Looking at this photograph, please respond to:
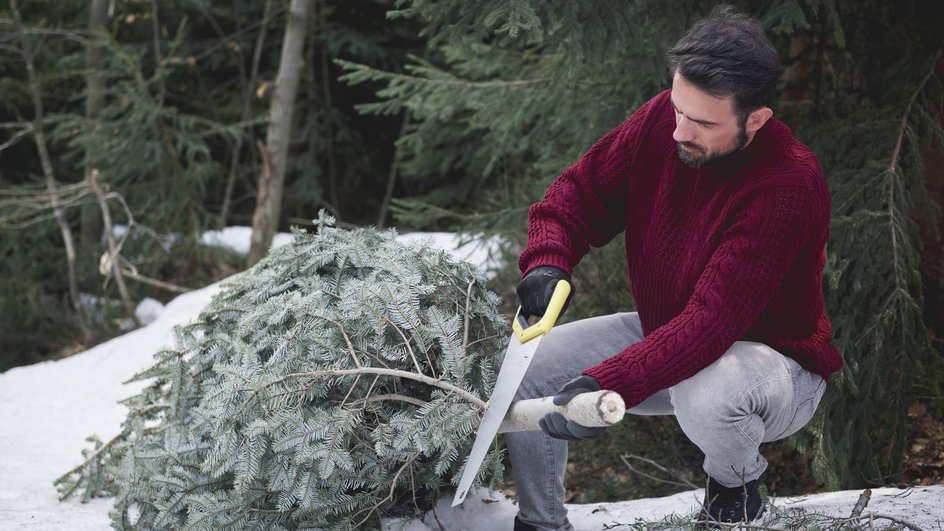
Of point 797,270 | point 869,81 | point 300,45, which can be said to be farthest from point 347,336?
point 300,45

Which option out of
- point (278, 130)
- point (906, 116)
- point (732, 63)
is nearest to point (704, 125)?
point (732, 63)

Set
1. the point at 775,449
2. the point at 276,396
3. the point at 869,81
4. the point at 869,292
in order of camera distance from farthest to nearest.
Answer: the point at 775,449
the point at 869,81
the point at 869,292
the point at 276,396

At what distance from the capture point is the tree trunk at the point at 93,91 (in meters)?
8.21

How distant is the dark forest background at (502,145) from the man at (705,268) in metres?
0.49

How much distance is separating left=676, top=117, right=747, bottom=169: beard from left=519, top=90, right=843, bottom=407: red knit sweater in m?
0.03

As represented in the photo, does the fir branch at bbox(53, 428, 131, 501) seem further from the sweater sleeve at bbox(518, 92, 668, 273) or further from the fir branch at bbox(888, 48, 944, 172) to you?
the fir branch at bbox(888, 48, 944, 172)

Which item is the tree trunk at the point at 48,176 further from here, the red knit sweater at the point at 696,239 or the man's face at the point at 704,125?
the man's face at the point at 704,125

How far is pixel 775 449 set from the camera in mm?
3879

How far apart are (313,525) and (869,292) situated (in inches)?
89.8

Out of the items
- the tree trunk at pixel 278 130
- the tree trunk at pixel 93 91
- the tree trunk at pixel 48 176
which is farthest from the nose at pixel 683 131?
the tree trunk at pixel 93 91

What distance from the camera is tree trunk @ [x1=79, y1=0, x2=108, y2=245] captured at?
821 cm

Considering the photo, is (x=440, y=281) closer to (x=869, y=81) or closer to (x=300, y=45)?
(x=869, y=81)

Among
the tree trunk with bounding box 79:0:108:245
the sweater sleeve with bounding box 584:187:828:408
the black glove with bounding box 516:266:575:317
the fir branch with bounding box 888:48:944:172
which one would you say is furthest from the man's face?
the tree trunk with bounding box 79:0:108:245

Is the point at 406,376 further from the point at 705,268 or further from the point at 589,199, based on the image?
the point at 705,268
